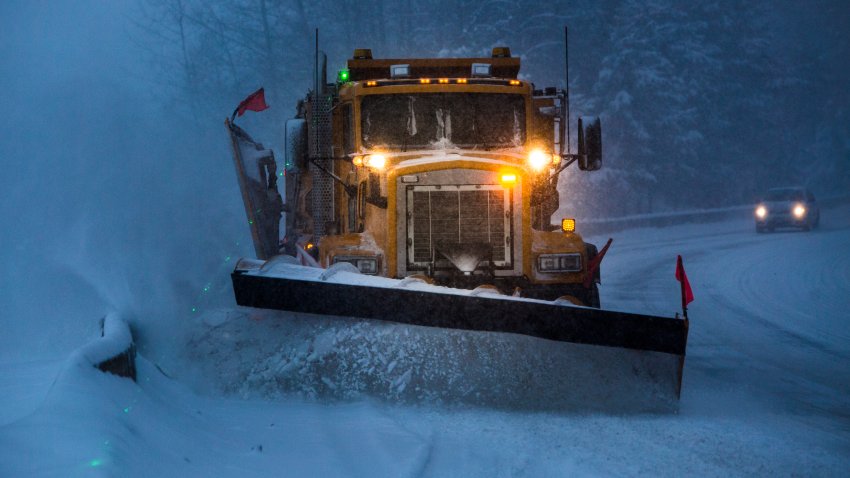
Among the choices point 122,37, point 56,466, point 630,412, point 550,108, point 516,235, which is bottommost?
point 630,412

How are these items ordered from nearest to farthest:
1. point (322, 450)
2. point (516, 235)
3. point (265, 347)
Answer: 1. point (322, 450)
2. point (265, 347)
3. point (516, 235)

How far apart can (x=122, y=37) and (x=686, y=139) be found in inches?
1110

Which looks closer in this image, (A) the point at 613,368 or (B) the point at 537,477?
(B) the point at 537,477

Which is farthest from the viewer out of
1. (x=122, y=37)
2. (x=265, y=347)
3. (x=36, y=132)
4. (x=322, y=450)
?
(x=122, y=37)

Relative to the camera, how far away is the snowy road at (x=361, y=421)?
153 inches

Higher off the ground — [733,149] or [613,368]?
[733,149]

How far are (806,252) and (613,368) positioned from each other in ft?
57.0

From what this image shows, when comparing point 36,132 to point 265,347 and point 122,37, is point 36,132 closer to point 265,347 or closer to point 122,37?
point 265,347

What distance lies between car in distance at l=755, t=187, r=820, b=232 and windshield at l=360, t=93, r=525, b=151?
2311cm

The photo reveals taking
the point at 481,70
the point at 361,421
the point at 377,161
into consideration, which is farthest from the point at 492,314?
the point at 481,70

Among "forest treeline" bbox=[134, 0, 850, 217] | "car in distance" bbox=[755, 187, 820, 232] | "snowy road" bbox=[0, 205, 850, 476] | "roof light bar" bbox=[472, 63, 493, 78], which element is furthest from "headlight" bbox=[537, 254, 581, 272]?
"forest treeline" bbox=[134, 0, 850, 217]

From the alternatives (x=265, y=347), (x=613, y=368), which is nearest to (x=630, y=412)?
(x=613, y=368)

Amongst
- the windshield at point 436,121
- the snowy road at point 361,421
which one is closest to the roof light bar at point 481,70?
the windshield at point 436,121

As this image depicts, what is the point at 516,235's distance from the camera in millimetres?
6949
